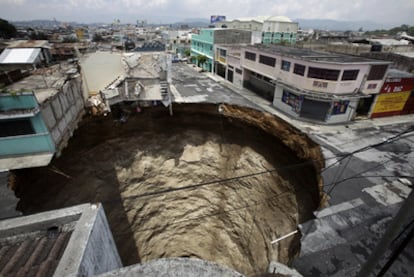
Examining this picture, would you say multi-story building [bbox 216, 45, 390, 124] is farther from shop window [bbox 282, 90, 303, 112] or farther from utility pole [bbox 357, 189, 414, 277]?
utility pole [bbox 357, 189, 414, 277]

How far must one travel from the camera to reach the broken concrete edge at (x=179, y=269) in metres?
4.07

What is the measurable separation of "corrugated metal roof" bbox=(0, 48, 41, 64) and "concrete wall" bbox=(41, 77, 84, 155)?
9.36 meters

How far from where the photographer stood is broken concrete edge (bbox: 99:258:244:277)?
4.07 meters

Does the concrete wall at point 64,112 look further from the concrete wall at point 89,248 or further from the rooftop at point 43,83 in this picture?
the concrete wall at point 89,248

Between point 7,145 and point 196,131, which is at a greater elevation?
point 7,145

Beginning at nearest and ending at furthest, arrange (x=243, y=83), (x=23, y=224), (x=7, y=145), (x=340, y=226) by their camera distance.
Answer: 1. (x=23, y=224)
2. (x=340, y=226)
3. (x=7, y=145)
4. (x=243, y=83)

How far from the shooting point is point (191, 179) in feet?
73.4

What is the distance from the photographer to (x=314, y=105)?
22.5 meters

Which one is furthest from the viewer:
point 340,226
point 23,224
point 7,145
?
point 7,145

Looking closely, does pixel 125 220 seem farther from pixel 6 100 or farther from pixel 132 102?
pixel 6 100

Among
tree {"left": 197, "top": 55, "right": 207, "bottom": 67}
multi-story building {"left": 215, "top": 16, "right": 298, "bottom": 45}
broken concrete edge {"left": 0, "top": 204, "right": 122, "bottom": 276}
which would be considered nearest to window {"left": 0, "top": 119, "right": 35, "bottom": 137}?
broken concrete edge {"left": 0, "top": 204, "right": 122, "bottom": 276}

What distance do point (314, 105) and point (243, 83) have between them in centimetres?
1375

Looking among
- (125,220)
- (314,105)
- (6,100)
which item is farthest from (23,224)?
(314,105)

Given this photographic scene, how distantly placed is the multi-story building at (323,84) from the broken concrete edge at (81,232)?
2278 cm
